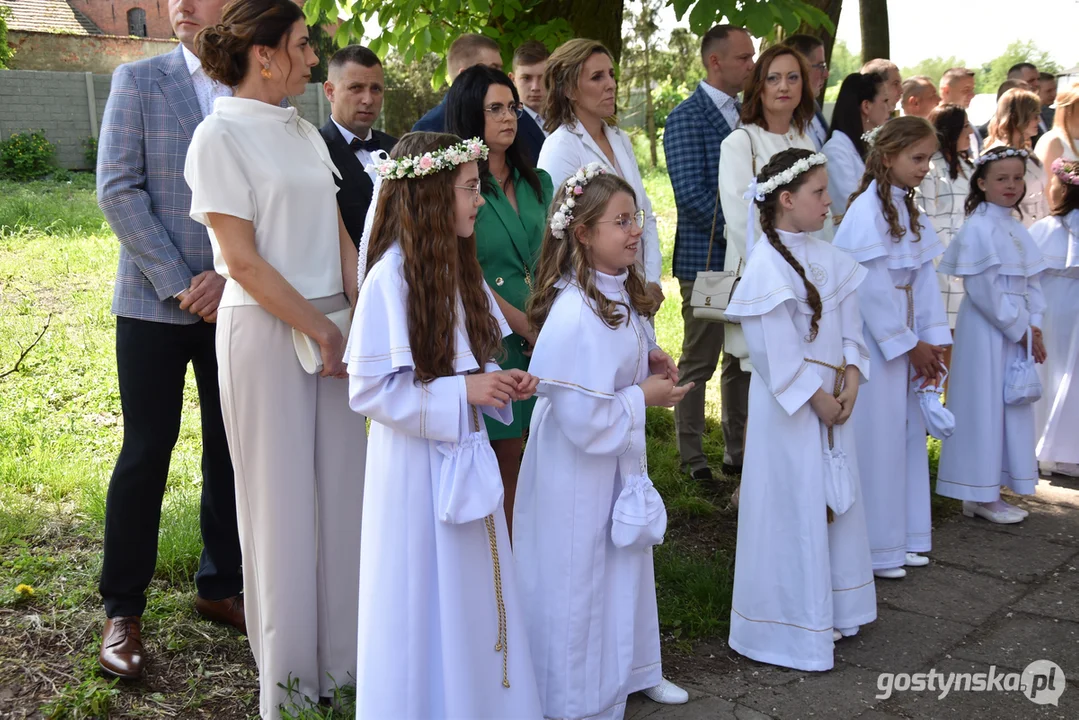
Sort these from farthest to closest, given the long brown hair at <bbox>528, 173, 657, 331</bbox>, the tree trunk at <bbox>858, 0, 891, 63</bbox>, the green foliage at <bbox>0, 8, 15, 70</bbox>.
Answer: the green foliage at <bbox>0, 8, 15, 70</bbox> < the tree trunk at <bbox>858, 0, 891, 63</bbox> < the long brown hair at <bbox>528, 173, 657, 331</bbox>

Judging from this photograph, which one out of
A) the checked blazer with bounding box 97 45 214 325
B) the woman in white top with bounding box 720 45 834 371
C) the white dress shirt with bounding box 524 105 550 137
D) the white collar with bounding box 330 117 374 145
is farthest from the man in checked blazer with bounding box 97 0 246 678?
the woman in white top with bounding box 720 45 834 371

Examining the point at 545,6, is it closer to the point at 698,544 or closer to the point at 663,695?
the point at 698,544

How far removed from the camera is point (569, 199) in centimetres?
345

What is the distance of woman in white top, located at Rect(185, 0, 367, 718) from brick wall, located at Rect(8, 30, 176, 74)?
2903 centimetres

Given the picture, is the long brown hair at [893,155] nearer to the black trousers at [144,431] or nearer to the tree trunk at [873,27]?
the black trousers at [144,431]

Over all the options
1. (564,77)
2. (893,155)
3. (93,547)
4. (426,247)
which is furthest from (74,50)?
(426,247)

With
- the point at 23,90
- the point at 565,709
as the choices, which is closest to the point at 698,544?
the point at 565,709

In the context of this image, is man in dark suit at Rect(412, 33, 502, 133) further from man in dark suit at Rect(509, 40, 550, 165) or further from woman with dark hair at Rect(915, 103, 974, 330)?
woman with dark hair at Rect(915, 103, 974, 330)

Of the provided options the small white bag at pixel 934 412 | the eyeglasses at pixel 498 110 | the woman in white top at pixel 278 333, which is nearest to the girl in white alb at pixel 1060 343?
the small white bag at pixel 934 412

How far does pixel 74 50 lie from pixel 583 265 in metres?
31.5

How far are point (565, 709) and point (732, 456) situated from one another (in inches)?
120

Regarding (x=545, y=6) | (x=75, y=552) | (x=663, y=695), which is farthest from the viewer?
(x=545, y=6)

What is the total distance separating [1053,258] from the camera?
245 inches

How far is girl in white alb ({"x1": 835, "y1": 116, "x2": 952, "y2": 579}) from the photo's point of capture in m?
4.75
